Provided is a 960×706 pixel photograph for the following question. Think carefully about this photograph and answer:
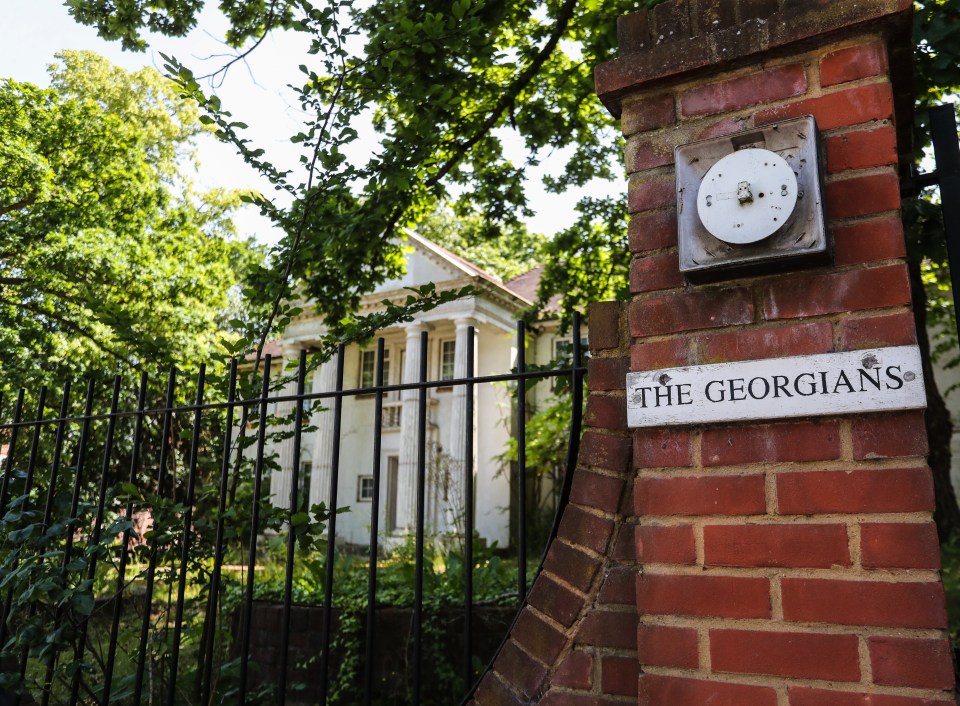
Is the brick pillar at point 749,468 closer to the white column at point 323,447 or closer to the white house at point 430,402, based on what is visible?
the white house at point 430,402

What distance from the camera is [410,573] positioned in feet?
20.3

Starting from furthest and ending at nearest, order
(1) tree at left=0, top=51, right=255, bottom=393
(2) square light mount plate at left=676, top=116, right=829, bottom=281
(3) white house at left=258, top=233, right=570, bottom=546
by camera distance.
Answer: (3) white house at left=258, top=233, right=570, bottom=546 → (1) tree at left=0, top=51, right=255, bottom=393 → (2) square light mount plate at left=676, top=116, right=829, bottom=281

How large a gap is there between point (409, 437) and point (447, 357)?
3004 mm

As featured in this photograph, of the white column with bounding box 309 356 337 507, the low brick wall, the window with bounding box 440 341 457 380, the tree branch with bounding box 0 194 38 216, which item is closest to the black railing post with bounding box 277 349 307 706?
the low brick wall

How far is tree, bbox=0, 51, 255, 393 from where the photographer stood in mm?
12055

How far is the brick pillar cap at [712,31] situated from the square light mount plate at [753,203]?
8.8 inches

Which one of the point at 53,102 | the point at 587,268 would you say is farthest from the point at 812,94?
the point at 53,102

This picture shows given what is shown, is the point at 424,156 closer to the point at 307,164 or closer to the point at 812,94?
the point at 307,164

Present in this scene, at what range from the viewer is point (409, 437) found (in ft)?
58.2

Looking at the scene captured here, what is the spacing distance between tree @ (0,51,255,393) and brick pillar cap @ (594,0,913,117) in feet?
34.7

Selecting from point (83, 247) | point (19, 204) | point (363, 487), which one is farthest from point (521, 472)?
point (363, 487)

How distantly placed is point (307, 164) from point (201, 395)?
4.58 feet

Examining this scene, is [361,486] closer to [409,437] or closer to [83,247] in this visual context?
[409,437]

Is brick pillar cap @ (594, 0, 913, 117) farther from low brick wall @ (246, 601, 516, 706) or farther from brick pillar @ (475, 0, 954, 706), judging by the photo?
low brick wall @ (246, 601, 516, 706)
